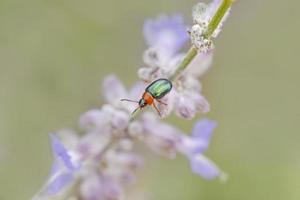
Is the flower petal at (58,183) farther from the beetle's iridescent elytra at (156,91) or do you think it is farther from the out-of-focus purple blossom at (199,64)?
the out-of-focus purple blossom at (199,64)

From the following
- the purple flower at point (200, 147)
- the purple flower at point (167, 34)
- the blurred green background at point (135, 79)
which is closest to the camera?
the purple flower at point (200, 147)

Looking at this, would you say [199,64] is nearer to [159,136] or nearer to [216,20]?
[159,136]

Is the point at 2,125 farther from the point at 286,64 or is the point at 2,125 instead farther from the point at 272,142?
the point at 286,64

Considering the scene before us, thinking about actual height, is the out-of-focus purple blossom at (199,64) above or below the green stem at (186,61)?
above

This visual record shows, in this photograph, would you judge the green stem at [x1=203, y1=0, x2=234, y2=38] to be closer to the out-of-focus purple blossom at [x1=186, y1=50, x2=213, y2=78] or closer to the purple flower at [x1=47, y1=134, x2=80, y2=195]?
the out-of-focus purple blossom at [x1=186, y1=50, x2=213, y2=78]

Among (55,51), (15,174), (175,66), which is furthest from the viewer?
(55,51)

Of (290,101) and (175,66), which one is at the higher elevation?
(290,101)

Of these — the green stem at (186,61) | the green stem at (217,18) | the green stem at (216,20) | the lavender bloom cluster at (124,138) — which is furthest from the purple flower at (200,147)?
the green stem at (217,18)

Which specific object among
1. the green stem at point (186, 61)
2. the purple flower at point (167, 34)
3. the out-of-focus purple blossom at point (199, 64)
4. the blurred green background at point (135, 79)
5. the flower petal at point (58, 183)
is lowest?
the flower petal at point (58, 183)

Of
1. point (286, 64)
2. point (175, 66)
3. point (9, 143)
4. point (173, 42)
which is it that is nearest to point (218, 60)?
point (286, 64)
